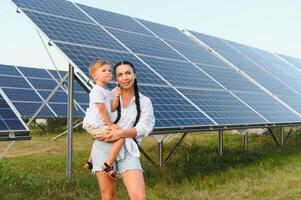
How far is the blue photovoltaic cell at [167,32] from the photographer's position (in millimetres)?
13809

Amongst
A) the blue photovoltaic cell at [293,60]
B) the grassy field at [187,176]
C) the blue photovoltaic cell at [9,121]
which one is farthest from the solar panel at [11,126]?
the blue photovoltaic cell at [293,60]

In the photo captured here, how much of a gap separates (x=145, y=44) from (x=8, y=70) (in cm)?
1169

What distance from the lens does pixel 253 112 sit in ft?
38.0

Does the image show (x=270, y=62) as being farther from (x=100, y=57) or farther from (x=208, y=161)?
(x=100, y=57)

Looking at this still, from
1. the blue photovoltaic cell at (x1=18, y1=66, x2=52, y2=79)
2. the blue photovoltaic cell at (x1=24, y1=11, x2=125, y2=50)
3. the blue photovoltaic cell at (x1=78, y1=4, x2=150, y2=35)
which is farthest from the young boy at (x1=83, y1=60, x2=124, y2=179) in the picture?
the blue photovoltaic cell at (x1=18, y1=66, x2=52, y2=79)

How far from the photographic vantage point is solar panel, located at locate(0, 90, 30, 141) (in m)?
7.18

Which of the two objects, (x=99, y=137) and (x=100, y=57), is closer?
(x=99, y=137)

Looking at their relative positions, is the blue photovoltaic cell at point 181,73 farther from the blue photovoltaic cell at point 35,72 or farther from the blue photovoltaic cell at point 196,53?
the blue photovoltaic cell at point 35,72

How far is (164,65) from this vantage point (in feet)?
36.4

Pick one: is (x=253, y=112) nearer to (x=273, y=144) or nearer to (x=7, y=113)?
(x=273, y=144)

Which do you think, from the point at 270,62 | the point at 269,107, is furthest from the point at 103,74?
the point at 270,62

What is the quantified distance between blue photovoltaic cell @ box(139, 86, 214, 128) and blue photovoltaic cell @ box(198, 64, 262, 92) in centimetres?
311

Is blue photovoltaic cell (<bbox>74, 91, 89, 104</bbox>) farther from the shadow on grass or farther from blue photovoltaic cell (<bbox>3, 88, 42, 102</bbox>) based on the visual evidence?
the shadow on grass

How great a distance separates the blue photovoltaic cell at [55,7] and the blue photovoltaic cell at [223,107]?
122 inches
